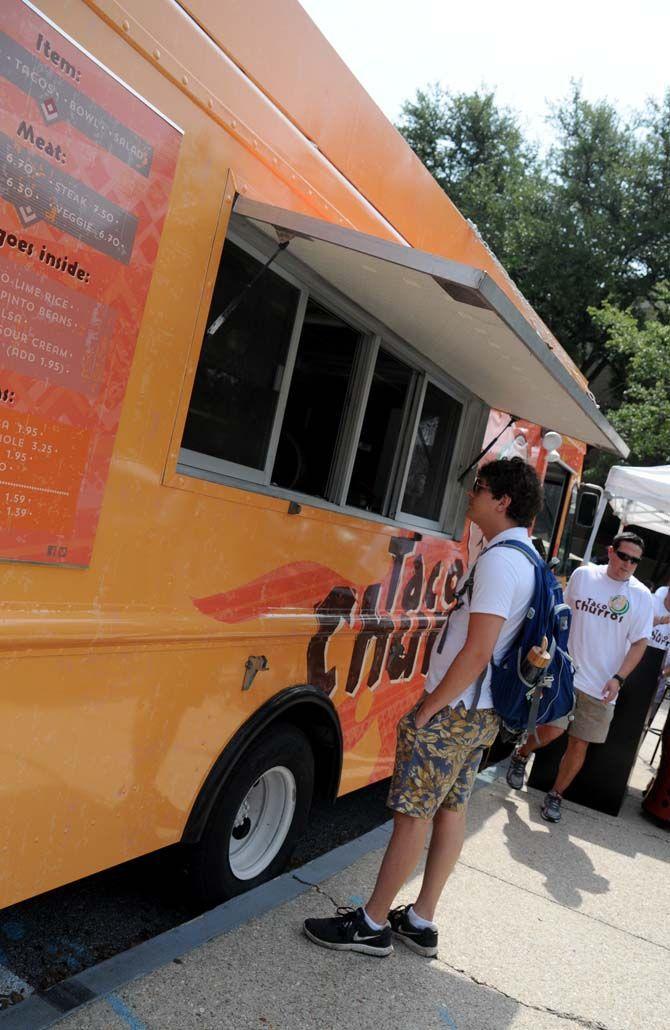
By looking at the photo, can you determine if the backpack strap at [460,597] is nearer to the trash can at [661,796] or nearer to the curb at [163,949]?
the curb at [163,949]

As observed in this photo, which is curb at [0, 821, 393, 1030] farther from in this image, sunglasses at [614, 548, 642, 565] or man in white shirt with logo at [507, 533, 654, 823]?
sunglasses at [614, 548, 642, 565]

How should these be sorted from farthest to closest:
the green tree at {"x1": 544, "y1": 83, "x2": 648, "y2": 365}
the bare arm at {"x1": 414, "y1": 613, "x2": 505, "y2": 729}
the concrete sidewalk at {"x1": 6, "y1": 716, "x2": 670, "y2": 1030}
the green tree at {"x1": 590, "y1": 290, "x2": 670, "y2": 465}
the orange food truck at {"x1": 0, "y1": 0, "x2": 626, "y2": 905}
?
1. the green tree at {"x1": 544, "y1": 83, "x2": 648, "y2": 365}
2. the green tree at {"x1": 590, "y1": 290, "x2": 670, "y2": 465}
3. the bare arm at {"x1": 414, "y1": 613, "x2": 505, "y2": 729}
4. the concrete sidewalk at {"x1": 6, "y1": 716, "x2": 670, "y2": 1030}
5. the orange food truck at {"x1": 0, "y1": 0, "x2": 626, "y2": 905}

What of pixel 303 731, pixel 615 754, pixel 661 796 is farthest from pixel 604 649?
pixel 303 731

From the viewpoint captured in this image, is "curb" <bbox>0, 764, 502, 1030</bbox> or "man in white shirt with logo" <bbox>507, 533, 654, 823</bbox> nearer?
"curb" <bbox>0, 764, 502, 1030</bbox>

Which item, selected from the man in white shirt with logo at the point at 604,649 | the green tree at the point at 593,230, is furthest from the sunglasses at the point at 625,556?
A: the green tree at the point at 593,230

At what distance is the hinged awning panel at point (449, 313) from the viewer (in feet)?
9.58

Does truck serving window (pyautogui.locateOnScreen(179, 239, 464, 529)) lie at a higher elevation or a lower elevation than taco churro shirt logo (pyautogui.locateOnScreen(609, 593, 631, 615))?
higher

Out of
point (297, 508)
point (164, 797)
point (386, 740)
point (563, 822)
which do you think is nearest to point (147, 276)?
point (297, 508)

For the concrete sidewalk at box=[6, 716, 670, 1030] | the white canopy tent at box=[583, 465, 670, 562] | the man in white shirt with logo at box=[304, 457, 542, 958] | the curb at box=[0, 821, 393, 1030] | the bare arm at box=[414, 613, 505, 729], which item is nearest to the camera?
the curb at box=[0, 821, 393, 1030]

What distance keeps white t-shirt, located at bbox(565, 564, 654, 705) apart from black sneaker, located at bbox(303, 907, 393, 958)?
124 inches

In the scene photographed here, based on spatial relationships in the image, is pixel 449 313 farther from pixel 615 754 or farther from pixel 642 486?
pixel 642 486

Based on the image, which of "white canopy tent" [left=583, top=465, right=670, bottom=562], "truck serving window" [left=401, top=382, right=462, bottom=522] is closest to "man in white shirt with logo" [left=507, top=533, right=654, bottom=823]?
"truck serving window" [left=401, top=382, right=462, bottom=522]

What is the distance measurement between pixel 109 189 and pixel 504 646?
6.54ft

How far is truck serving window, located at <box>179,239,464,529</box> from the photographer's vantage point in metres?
3.18
